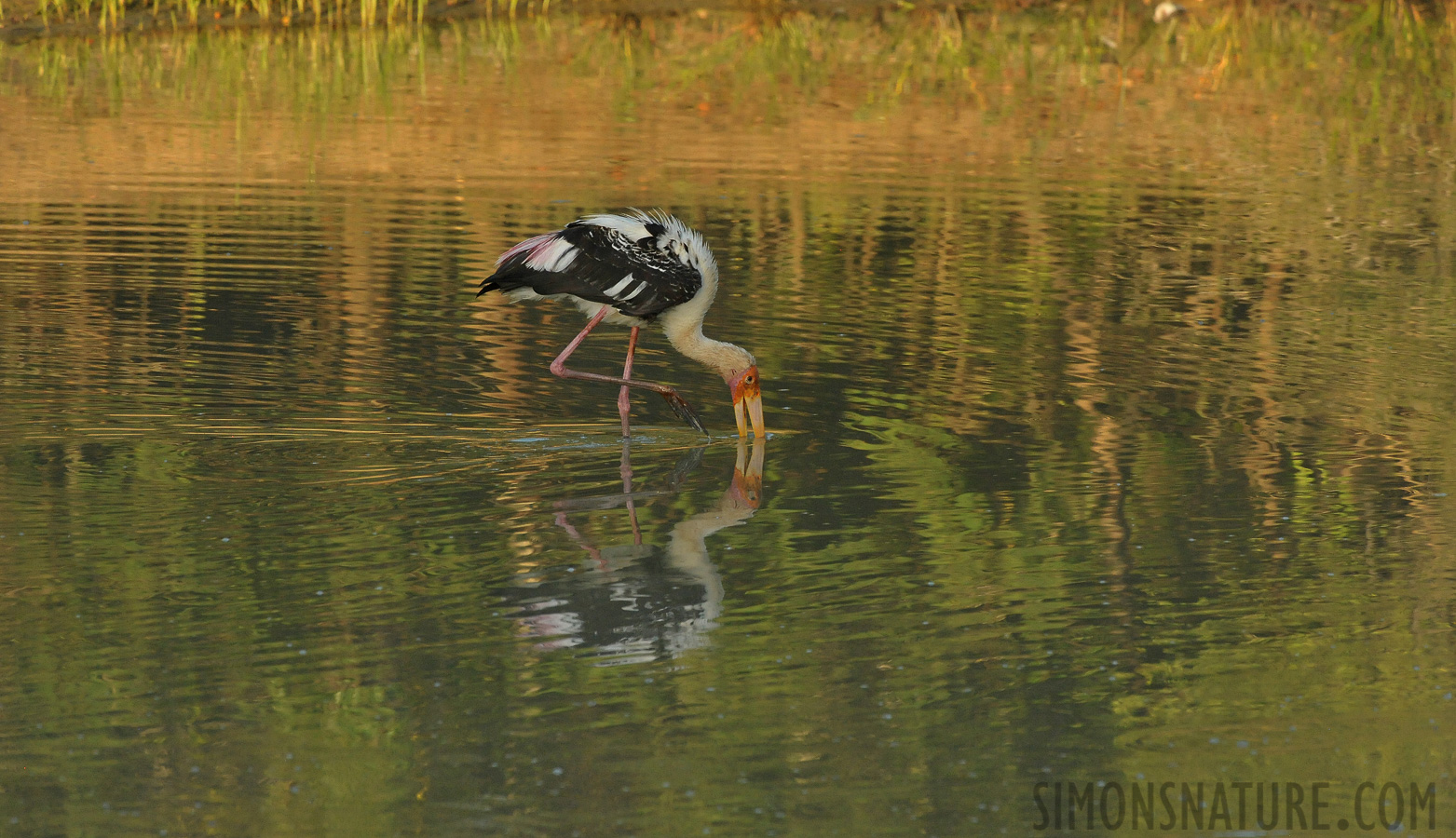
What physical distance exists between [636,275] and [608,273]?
0.13 m

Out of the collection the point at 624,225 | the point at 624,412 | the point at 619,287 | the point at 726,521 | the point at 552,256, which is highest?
the point at 624,225

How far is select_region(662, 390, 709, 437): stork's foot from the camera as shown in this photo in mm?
9453

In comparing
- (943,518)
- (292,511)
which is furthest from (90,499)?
(943,518)

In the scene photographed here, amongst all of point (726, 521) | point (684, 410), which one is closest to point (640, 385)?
→ point (684, 410)

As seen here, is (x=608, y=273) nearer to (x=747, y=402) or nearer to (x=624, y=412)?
(x=624, y=412)

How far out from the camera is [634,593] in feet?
22.6

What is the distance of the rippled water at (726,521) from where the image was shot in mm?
5379

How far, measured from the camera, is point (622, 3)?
29484mm

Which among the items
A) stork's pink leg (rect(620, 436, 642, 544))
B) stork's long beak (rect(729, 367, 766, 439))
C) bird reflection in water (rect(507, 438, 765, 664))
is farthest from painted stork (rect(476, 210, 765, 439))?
bird reflection in water (rect(507, 438, 765, 664))

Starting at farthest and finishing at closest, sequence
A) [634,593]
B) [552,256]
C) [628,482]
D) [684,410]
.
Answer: [684,410] < [552,256] < [628,482] < [634,593]

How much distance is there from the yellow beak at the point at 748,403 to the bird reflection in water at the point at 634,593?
39.9 inches

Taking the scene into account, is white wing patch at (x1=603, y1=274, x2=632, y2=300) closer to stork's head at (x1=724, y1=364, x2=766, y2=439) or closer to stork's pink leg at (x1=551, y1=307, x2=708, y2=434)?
stork's pink leg at (x1=551, y1=307, x2=708, y2=434)

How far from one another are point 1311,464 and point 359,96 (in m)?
15.3

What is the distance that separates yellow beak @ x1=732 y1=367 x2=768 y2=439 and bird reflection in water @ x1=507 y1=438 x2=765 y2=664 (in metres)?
1.01
